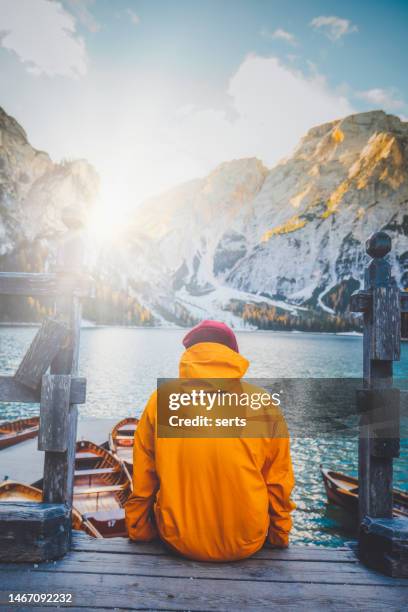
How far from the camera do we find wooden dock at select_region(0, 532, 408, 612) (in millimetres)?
3059

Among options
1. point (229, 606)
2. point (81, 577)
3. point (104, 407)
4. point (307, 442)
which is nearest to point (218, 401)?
point (229, 606)

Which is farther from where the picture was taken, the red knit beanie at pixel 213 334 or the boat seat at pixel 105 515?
the boat seat at pixel 105 515

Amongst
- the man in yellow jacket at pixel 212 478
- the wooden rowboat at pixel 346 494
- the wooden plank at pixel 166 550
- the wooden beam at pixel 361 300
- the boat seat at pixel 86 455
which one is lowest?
the wooden rowboat at pixel 346 494

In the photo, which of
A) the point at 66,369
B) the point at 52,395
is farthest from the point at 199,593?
the point at 66,369

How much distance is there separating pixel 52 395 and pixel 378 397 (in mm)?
3254

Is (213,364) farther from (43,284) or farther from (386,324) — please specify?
(43,284)

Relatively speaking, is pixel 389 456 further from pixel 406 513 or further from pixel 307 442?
pixel 307 442

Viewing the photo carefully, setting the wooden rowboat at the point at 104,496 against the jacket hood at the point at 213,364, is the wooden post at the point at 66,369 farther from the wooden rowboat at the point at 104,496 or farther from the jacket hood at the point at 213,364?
the wooden rowboat at the point at 104,496

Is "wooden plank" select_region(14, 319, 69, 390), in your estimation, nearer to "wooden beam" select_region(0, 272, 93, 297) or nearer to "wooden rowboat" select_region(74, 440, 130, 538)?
"wooden beam" select_region(0, 272, 93, 297)

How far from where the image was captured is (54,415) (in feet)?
12.7

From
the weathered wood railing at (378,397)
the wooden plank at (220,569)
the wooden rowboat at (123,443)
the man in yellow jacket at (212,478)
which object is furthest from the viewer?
the wooden rowboat at (123,443)

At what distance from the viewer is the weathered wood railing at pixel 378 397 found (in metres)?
3.99

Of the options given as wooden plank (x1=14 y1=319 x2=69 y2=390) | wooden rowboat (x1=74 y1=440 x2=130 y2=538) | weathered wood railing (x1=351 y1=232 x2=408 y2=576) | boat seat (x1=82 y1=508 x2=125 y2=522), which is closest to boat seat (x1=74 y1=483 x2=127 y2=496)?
wooden rowboat (x1=74 y1=440 x2=130 y2=538)

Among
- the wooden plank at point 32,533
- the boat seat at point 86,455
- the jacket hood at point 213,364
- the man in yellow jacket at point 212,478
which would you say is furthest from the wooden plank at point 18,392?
the boat seat at point 86,455
